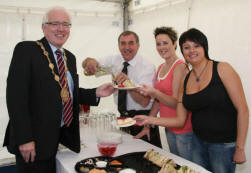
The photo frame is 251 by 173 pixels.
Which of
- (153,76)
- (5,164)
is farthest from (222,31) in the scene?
(5,164)

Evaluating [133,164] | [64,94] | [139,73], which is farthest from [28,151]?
[139,73]

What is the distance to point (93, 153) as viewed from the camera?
1.91 meters

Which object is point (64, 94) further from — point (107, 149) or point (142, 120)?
point (142, 120)

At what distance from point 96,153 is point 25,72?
82 cm

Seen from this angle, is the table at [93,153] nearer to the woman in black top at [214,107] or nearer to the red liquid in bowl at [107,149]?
the red liquid in bowl at [107,149]

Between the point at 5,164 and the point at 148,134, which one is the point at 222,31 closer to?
the point at 148,134

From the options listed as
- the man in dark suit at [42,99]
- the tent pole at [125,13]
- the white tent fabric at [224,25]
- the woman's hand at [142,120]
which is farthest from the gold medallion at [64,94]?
the tent pole at [125,13]

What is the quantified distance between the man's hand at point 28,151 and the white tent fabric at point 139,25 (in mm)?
1920

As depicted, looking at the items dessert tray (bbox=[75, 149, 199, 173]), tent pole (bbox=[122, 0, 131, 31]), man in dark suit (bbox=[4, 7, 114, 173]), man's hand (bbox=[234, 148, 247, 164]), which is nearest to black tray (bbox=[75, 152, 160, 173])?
dessert tray (bbox=[75, 149, 199, 173])

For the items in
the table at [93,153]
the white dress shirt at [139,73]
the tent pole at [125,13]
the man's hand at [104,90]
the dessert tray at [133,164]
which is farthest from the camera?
the tent pole at [125,13]

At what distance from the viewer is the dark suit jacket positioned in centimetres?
153

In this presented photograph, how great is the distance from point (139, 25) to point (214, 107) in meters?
2.33

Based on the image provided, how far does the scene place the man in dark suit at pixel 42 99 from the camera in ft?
5.03

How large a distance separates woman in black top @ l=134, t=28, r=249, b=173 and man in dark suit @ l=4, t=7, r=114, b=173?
0.93 metres
